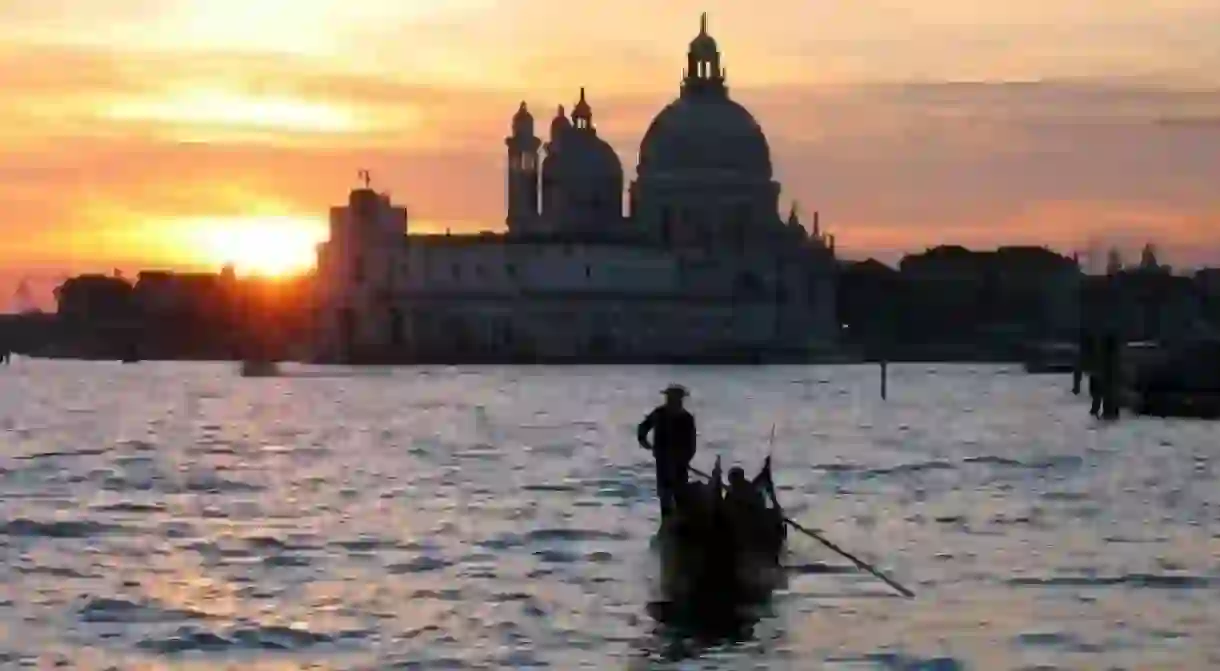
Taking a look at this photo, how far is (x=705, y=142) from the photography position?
154 metres

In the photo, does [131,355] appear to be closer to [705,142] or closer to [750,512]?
[705,142]

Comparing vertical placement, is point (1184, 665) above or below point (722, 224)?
below

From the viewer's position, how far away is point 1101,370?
67875mm

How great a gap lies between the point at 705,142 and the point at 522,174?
14.8 m

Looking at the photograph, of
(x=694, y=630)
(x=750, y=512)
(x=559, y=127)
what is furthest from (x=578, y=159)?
(x=694, y=630)

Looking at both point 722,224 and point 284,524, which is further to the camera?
point 722,224

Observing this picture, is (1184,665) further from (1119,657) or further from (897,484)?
(897,484)

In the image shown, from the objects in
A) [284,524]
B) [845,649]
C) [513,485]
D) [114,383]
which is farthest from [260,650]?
[114,383]

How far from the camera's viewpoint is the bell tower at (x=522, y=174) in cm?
16312

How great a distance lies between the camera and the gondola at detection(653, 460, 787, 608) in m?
23.3

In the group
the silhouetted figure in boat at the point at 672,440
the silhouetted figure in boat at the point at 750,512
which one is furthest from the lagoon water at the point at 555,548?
the silhouetted figure in boat at the point at 672,440

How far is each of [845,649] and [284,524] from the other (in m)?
11.9

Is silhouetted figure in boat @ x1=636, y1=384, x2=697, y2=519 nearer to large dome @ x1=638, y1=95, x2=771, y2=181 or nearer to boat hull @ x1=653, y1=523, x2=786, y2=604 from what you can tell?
boat hull @ x1=653, y1=523, x2=786, y2=604

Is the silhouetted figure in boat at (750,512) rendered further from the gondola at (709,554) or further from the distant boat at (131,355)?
the distant boat at (131,355)
